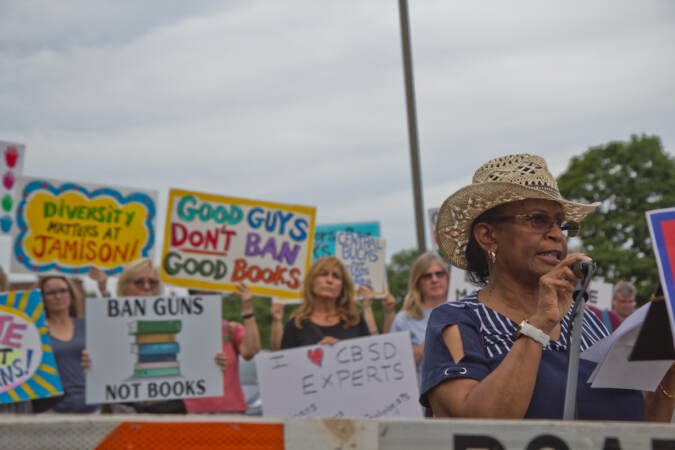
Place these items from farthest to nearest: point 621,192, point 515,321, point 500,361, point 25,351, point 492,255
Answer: point 621,192, point 25,351, point 492,255, point 515,321, point 500,361

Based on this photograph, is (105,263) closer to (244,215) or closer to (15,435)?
(244,215)

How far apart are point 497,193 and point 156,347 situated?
4969 millimetres

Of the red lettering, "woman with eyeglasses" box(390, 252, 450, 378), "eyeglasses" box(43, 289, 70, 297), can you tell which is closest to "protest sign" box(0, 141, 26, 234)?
"eyeglasses" box(43, 289, 70, 297)

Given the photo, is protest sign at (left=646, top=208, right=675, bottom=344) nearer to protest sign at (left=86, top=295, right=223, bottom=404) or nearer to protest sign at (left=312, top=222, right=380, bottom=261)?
protest sign at (left=86, top=295, right=223, bottom=404)

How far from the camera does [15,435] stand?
59.8 inches

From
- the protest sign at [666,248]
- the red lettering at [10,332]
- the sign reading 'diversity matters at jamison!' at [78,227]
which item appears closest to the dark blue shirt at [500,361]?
the protest sign at [666,248]

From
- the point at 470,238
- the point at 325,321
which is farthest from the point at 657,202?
the point at 470,238

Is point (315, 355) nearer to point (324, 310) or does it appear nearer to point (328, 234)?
point (324, 310)

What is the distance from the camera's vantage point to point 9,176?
8.90 meters

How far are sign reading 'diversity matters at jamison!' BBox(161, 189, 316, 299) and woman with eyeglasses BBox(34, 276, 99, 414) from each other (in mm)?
1536

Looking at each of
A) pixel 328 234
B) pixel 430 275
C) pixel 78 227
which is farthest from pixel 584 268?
pixel 328 234

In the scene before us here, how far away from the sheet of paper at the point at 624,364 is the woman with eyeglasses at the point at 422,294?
4637mm

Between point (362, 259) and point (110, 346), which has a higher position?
point (362, 259)

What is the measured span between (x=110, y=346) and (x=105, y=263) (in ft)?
7.63
